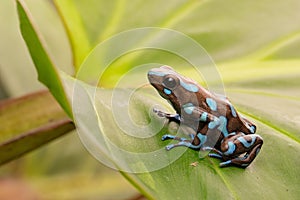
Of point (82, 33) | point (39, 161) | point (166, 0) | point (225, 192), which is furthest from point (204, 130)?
point (39, 161)

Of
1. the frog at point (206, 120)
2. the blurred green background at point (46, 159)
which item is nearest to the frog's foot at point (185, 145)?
the frog at point (206, 120)

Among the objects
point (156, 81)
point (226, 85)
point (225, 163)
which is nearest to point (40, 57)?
point (156, 81)

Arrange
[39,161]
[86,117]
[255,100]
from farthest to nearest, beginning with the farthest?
[39,161] < [255,100] < [86,117]

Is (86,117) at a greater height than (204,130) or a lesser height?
greater

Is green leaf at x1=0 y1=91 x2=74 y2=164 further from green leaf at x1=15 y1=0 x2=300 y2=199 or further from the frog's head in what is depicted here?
the frog's head

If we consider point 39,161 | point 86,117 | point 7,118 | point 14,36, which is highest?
point 86,117

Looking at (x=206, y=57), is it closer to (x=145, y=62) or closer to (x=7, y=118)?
(x=145, y=62)

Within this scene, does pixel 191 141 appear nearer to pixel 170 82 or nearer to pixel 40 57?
pixel 170 82
